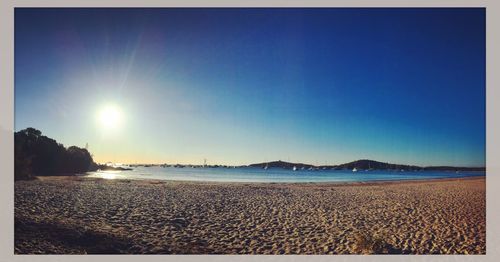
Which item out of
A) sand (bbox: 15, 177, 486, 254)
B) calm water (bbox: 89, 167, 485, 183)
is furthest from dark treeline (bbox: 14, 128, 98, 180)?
sand (bbox: 15, 177, 486, 254)

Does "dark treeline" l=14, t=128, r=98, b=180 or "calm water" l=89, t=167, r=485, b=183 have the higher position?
"dark treeline" l=14, t=128, r=98, b=180

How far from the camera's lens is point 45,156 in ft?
138

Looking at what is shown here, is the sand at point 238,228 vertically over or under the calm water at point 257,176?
over

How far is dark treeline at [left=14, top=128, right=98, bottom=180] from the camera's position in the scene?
1251 inches

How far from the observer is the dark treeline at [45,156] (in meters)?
31.8

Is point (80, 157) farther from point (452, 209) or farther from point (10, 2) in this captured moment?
point (452, 209)

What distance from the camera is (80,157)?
181ft

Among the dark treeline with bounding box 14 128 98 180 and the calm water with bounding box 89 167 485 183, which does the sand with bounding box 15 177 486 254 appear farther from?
the calm water with bounding box 89 167 485 183

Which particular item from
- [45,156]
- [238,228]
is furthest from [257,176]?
[238,228]

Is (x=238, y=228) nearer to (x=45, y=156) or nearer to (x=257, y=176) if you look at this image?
(x=45, y=156)

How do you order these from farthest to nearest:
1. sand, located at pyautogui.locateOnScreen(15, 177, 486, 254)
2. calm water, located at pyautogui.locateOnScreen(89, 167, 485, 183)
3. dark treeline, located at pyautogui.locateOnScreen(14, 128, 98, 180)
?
calm water, located at pyautogui.locateOnScreen(89, 167, 485, 183) < dark treeline, located at pyautogui.locateOnScreen(14, 128, 98, 180) < sand, located at pyautogui.locateOnScreen(15, 177, 486, 254)

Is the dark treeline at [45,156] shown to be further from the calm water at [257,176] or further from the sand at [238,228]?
the sand at [238,228]

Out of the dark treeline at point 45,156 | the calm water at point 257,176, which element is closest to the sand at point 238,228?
the dark treeline at point 45,156

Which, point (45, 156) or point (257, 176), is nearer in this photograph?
point (45, 156)
